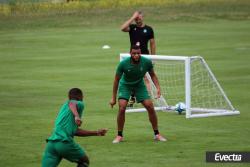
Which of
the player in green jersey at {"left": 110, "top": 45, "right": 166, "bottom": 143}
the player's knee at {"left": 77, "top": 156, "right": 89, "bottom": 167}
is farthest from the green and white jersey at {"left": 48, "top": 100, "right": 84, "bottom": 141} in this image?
the player in green jersey at {"left": 110, "top": 45, "right": 166, "bottom": 143}

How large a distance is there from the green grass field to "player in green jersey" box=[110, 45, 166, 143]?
1.48ft

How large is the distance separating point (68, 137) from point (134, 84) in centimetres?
512

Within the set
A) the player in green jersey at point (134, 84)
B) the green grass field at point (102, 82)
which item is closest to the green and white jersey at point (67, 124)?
the green grass field at point (102, 82)

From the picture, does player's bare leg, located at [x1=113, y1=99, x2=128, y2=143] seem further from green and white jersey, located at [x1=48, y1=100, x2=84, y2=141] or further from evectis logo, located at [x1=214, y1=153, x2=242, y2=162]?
green and white jersey, located at [x1=48, y1=100, x2=84, y2=141]

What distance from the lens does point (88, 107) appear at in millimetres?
23672

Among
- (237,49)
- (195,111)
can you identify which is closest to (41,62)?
(237,49)

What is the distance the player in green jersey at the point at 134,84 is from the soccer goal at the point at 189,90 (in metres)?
2.99

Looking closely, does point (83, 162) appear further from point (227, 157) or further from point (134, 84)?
point (134, 84)

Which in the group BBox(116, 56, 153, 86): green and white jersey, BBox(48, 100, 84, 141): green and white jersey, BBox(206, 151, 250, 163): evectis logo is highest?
BBox(116, 56, 153, 86): green and white jersey

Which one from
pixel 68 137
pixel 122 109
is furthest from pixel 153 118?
pixel 68 137

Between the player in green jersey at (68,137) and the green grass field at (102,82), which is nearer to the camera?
the player in green jersey at (68,137)

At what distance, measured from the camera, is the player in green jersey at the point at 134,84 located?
1822cm

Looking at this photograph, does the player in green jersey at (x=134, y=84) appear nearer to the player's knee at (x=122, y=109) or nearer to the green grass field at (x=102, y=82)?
the player's knee at (x=122, y=109)

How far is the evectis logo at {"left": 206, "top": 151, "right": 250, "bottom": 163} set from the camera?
1584 cm
